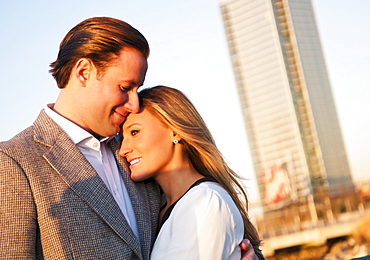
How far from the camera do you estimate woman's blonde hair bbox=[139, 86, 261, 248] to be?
3059 mm

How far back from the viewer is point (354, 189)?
222ft

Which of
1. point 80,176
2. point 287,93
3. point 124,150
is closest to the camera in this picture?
point 80,176

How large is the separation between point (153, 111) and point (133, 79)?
1.41 feet

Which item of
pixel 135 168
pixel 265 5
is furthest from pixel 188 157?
pixel 265 5

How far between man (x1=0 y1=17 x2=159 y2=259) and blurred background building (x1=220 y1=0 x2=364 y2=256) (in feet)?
267

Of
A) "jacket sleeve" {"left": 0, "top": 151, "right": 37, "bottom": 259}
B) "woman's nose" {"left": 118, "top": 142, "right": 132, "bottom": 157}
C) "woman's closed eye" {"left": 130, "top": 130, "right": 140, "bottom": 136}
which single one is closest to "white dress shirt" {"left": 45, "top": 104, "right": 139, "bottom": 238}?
"woman's nose" {"left": 118, "top": 142, "right": 132, "bottom": 157}

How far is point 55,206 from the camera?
7.16 ft

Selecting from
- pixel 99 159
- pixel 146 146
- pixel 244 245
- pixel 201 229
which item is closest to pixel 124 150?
pixel 146 146

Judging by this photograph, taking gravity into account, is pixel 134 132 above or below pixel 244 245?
above

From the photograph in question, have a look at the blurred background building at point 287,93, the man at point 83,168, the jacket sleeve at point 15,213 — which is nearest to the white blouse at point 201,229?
the man at point 83,168

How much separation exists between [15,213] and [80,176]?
415mm

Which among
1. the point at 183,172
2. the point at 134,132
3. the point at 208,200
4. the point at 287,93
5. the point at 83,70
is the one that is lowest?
the point at 208,200

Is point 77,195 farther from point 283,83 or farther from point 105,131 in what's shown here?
point 283,83

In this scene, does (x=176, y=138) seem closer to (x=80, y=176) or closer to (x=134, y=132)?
(x=134, y=132)
